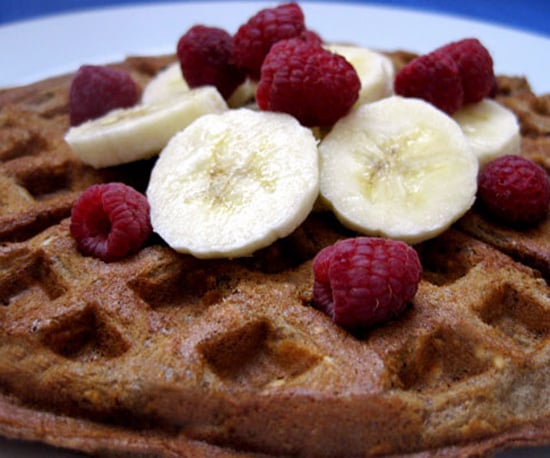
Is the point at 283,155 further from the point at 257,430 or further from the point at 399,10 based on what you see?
the point at 399,10

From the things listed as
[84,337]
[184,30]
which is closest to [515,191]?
[84,337]

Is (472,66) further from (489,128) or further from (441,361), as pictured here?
(441,361)

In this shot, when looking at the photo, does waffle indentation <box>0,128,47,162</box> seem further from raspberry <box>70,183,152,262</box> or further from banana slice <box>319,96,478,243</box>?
banana slice <box>319,96,478,243</box>

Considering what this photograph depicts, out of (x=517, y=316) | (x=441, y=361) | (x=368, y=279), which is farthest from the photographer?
(x=517, y=316)

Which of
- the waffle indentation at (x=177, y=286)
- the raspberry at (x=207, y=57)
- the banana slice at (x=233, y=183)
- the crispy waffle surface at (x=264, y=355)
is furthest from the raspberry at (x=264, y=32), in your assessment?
the waffle indentation at (x=177, y=286)

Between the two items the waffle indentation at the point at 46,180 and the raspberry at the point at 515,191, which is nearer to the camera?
the raspberry at the point at 515,191

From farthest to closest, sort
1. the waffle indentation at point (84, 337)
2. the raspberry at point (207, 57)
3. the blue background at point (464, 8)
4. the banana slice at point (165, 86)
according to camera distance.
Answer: the blue background at point (464, 8) → the banana slice at point (165, 86) → the raspberry at point (207, 57) → the waffle indentation at point (84, 337)

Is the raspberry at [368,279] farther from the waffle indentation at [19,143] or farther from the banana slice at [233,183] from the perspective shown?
the waffle indentation at [19,143]
